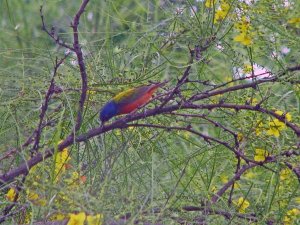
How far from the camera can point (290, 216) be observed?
1.16m

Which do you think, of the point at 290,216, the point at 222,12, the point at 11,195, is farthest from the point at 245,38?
the point at 11,195

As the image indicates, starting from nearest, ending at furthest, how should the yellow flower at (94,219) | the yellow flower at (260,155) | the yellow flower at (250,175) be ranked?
the yellow flower at (94,219) → the yellow flower at (260,155) → the yellow flower at (250,175)

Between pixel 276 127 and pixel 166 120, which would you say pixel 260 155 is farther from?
pixel 166 120

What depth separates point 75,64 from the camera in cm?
127

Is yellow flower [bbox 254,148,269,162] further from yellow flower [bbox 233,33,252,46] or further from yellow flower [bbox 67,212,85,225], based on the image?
yellow flower [bbox 67,212,85,225]

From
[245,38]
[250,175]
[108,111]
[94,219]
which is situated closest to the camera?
[94,219]

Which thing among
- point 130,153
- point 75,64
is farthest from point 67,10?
point 130,153

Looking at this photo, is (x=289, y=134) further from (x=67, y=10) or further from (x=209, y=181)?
(x=67, y=10)

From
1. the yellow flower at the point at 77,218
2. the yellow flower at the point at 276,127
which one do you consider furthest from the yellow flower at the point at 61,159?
the yellow flower at the point at 276,127

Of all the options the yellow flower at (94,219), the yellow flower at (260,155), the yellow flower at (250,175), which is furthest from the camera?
the yellow flower at (250,175)

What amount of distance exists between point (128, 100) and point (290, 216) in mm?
338

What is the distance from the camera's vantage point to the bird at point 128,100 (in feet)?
3.70

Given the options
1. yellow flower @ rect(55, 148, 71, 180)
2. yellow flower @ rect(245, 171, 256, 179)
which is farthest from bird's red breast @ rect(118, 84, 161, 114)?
yellow flower @ rect(245, 171, 256, 179)

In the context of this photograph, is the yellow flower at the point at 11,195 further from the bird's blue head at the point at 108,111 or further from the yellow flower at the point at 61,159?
the bird's blue head at the point at 108,111
